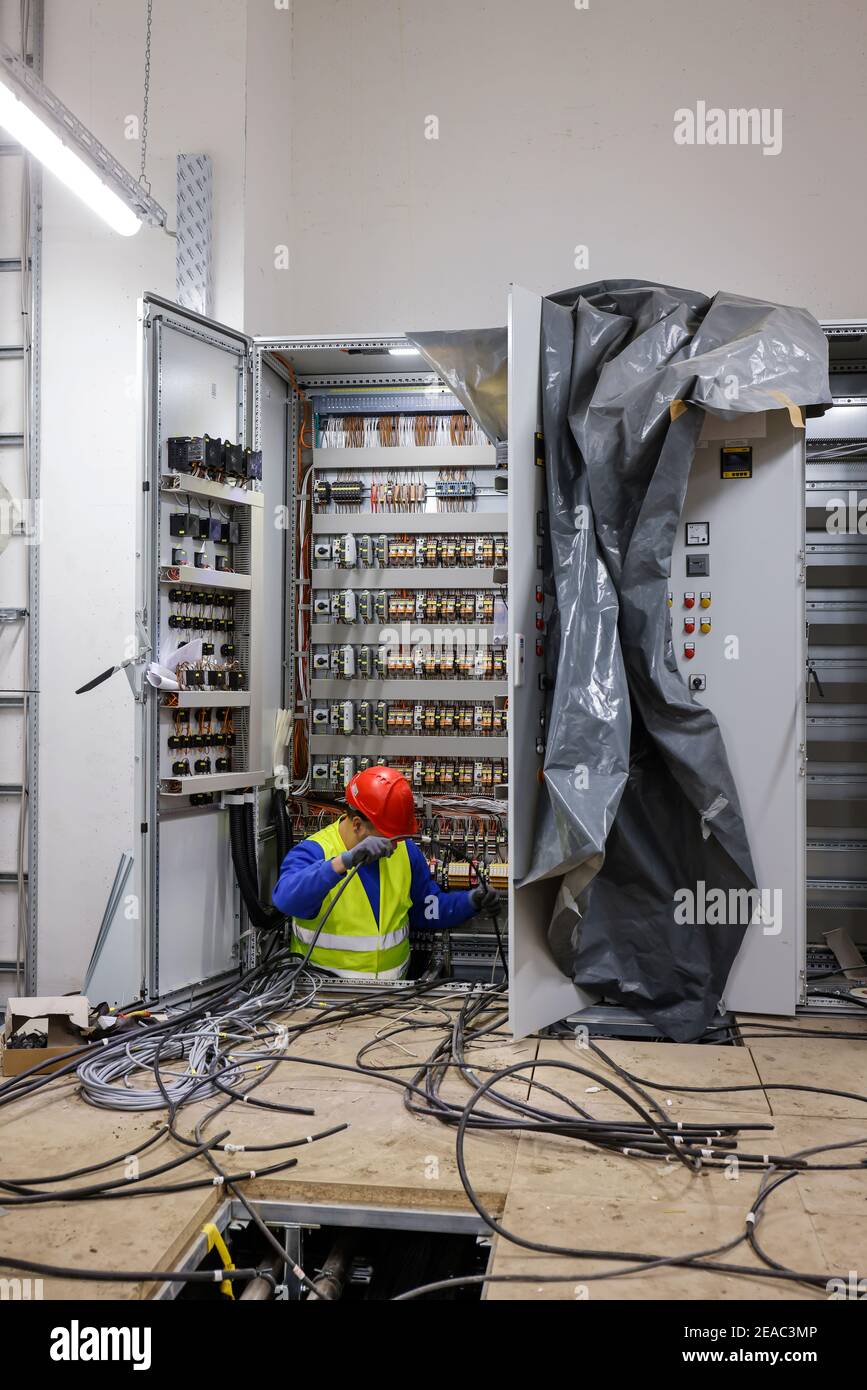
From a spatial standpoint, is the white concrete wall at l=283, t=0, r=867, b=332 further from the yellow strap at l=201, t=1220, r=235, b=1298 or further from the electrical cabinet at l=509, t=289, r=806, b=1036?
the yellow strap at l=201, t=1220, r=235, b=1298

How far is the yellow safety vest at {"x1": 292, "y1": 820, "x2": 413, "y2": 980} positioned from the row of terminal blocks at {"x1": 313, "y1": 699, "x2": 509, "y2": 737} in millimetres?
848

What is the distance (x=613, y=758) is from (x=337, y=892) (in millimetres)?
1160

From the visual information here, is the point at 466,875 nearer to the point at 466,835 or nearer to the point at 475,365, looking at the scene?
the point at 466,835

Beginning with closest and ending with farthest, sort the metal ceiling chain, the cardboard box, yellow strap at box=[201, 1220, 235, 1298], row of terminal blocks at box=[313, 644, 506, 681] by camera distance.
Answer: yellow strap at box=[201, 1220, 235, 1298] → the cardboard box → the metal ceiling chain → row of terminal blocks at box=[313, 644, 506, 681]

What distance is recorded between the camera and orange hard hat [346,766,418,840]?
358cm

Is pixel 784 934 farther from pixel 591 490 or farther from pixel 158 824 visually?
pixel 158 824

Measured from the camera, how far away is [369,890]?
3.67 metres

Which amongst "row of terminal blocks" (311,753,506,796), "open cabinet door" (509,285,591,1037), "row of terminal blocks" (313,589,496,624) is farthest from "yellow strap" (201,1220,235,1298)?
"row of terminal blocks" (313,589,496,624)

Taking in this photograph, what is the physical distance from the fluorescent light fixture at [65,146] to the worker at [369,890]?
2.38m

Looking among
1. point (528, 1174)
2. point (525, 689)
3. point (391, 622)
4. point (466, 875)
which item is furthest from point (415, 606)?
point (528, 1174)

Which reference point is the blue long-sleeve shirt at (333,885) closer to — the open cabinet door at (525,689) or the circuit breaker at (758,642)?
the open cabinet door at (525,689)

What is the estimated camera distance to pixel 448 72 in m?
4.83

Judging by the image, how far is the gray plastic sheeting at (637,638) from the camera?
3221 millimetres

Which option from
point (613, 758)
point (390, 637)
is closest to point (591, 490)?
point (613, 758)
